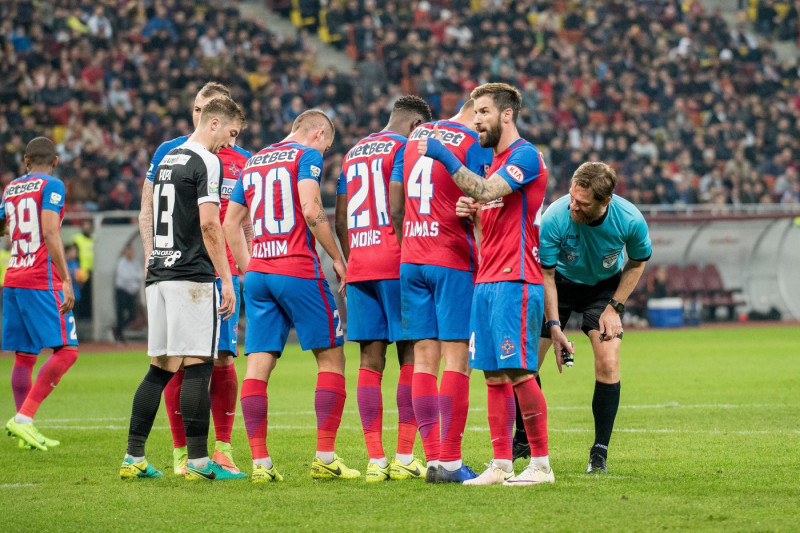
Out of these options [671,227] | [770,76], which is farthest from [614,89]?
[671,227]

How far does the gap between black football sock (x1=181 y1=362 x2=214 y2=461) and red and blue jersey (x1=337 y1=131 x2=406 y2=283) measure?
1177 millimetres

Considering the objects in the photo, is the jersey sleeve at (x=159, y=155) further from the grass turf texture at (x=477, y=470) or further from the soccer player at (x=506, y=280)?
the soccer player at (x=506, y=280)

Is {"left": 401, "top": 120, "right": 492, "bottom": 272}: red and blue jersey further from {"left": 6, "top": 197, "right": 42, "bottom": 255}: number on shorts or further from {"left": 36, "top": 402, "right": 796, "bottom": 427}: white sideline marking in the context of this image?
{"left": 36, "top": 402, "right": 796, "bottom": 427}: white sideline marking

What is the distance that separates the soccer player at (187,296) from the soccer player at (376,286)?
87 cm

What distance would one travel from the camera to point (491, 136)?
6.70 m

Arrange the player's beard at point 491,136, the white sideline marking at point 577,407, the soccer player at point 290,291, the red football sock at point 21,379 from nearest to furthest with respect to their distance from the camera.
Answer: the player's beard at point 491,136
the soccer player at point 290,291
the red football sock at point 21,379
the white sideline marking at point 577,407

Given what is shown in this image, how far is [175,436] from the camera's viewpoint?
25.0 ft

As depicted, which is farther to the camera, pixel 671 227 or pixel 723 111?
pixel 723 111

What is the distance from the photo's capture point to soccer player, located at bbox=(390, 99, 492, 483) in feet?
22.8

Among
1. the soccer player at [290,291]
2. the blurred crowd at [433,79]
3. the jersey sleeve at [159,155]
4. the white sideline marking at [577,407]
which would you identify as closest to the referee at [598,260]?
the soccer player at [290,291]

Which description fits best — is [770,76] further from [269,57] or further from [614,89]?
[269,57]

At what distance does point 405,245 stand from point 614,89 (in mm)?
A: 25750

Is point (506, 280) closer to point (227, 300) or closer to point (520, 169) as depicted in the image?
point (520, 169)

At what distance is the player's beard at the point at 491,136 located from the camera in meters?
6.69
